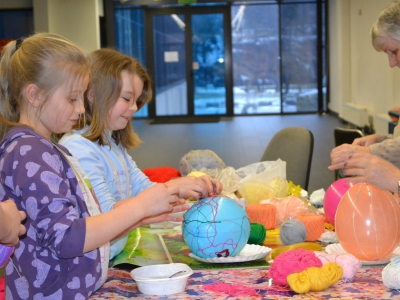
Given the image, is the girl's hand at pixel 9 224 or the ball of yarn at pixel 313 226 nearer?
the girl's hand at pixel 9 224

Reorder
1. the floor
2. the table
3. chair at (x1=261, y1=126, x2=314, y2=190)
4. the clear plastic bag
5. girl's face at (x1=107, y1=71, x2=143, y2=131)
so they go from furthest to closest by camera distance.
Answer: the floor → chair at (x1=261, y1=126, x2=314, y2=190) → the clear plastic bag → girl's face at (x1=107, y1=71, x2=143, y2=131) → the table

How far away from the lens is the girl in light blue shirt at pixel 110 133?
1910 mm

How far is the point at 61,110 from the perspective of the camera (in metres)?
1.50

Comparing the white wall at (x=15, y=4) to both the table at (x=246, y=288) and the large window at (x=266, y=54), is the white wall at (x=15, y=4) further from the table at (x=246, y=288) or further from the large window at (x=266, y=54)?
the table at (x=246, y=288)

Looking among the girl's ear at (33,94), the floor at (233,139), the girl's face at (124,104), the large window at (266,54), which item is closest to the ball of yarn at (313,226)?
the girl's face at (124,104)

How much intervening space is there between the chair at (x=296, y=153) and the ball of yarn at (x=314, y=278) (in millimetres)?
2026

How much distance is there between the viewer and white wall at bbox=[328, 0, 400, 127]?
356 inches

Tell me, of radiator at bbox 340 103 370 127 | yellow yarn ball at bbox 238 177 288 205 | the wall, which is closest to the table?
yellow yarn ball at bbox 238 177 288 205

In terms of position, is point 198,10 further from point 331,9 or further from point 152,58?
point 331,9

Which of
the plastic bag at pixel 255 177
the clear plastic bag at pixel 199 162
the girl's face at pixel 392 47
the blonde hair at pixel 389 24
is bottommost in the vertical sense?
the plastic bag at pixel 255 177

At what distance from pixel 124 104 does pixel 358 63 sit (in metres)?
9.85

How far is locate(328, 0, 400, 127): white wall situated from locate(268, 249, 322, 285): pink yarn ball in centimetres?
706

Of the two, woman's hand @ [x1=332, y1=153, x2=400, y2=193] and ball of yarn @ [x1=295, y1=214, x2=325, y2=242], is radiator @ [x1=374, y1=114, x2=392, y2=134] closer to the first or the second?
ball of yarn @ [x1=295, y1=214, x2=325, y2=242]

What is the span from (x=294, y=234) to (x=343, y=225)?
0.74 feet
